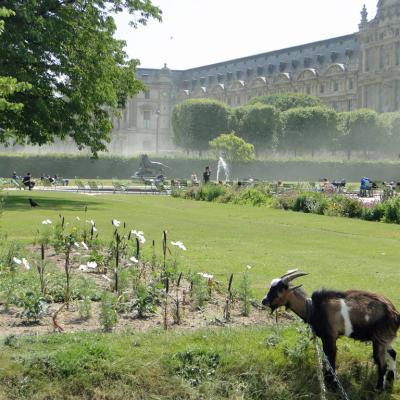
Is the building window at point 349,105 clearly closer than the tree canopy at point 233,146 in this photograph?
No

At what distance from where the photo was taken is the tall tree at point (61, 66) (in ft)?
82.1

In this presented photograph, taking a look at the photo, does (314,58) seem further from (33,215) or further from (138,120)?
(33,215)

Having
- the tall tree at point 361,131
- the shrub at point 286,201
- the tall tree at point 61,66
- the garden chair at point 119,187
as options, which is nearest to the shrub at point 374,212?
the shrub at point 286,201

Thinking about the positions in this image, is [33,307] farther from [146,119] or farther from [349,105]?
[146,119]

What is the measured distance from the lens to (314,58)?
425ft

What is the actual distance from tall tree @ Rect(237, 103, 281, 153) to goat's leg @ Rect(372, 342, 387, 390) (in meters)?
89.1

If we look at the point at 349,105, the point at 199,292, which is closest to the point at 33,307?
the point at 199,292

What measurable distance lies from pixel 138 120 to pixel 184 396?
521ft

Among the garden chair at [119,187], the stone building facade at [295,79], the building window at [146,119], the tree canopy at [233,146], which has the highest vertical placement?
the stone building facade at [295,79]

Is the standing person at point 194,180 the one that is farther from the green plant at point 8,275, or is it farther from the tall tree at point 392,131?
the tall tree at point 392,131

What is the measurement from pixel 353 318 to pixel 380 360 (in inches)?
17.4

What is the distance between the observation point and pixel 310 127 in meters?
94.4

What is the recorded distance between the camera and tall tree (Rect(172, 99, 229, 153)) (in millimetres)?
100250

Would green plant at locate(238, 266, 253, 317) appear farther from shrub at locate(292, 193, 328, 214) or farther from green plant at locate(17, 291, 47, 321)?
shrub at locate(292, 193, 328, 214)
